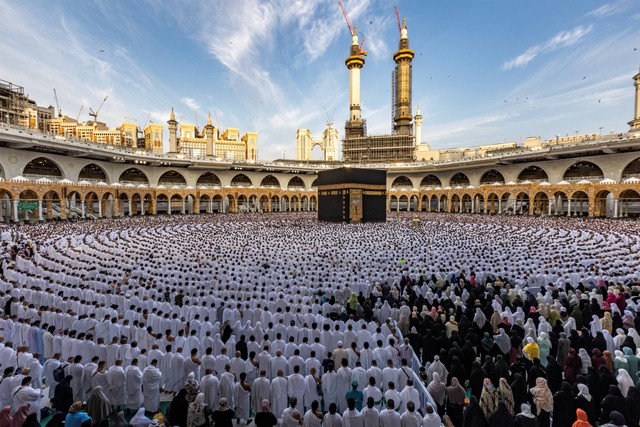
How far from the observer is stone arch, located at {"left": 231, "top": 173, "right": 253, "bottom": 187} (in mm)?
51275

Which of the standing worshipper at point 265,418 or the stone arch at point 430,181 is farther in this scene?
the stone arch at point 430,181

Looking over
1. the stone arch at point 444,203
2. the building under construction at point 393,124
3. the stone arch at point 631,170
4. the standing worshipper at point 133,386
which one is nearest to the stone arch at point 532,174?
the stone arch at point 631,170

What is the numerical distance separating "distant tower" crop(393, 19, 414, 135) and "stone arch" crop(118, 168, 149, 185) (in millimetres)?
52019

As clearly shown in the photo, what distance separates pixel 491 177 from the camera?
4675 cm

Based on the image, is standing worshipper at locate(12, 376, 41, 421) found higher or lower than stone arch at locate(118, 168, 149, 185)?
lower

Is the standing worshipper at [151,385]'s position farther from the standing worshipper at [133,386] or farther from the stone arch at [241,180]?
the stone arch at [241,180]

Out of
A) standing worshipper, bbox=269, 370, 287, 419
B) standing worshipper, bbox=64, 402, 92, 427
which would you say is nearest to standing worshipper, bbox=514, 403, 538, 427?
standing worshipper, bbox=269, 370, 287, 419

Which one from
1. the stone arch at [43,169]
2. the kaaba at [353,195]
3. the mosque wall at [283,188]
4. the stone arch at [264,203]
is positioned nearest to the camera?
the mosque wall at [283,188]

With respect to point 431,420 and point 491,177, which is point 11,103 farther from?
point 491,177

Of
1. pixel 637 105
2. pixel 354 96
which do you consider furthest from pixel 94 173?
pixel 637 105

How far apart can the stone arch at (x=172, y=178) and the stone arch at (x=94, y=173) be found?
23.4ft

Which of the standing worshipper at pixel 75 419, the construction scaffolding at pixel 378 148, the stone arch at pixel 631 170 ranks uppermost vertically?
the construction scaffolding at pixel 378 148

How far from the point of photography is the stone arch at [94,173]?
→ 36.8 metres

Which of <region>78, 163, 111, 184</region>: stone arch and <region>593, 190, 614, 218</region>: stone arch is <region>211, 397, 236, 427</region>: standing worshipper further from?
<region>78, 163, 111, 184</region>: stone arch
